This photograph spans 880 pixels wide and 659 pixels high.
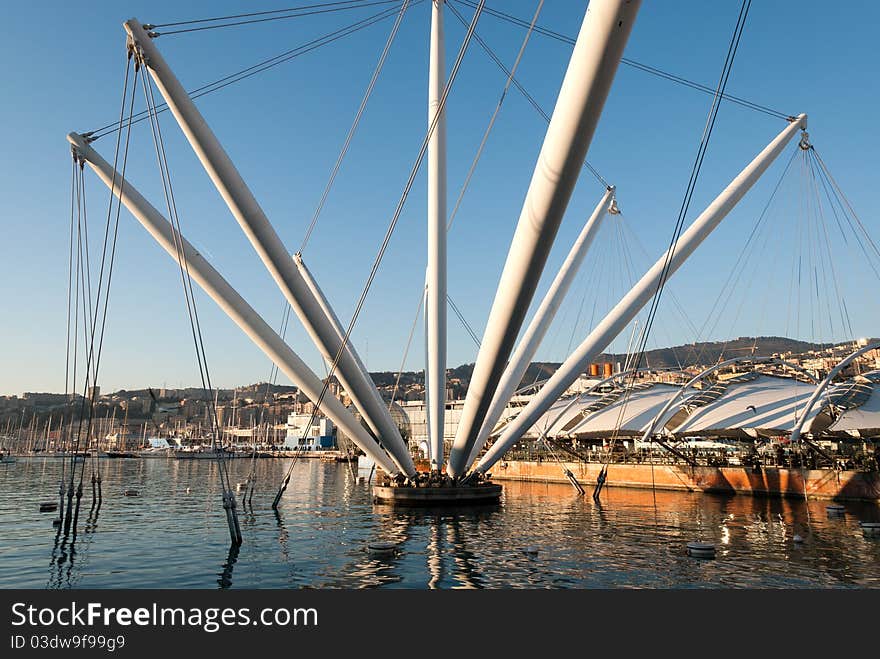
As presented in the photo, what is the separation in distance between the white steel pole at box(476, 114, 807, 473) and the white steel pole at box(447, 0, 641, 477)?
37.0ft

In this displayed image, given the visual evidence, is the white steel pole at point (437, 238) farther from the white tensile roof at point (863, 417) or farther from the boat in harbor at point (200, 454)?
the boat in harbor at point (200, 454)

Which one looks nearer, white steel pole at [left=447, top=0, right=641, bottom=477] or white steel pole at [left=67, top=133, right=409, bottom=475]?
white steel pole at [left=447, top=0, right=641, bottom=477]

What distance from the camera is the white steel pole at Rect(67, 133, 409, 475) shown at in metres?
20.8

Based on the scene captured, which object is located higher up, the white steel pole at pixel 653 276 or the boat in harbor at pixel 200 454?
the white steel pole at pixel 653 276

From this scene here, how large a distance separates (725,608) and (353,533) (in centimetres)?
1786

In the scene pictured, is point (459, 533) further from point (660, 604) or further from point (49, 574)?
point (660, 604)

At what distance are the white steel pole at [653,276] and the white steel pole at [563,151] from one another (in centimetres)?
1126

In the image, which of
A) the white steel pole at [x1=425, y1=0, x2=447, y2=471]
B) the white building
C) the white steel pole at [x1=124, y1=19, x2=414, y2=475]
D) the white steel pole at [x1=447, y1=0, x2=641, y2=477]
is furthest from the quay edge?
the white building

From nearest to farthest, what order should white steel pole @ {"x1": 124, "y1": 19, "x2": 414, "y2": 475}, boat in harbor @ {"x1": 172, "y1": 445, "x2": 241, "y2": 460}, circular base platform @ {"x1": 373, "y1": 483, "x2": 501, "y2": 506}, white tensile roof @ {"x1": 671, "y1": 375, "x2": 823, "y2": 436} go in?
white steel pole @ {"x1": 124, "y1": 19, "x2": 414, "y2": 475} → circular base platform @ {"x1": 373, "y1": 483, "x2": 501, "y2": 506} → white tensile roof @ {"x1": 671, "y1": 375, "x2": 823, "y2": 436} → boat in harbor @ {"x1": 172, "y1": 445, "x2": 241, "y2": 460}

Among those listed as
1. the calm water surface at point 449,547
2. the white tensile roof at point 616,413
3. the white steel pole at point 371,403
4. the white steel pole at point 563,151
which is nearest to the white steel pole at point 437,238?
the white steel pole at point 371,403

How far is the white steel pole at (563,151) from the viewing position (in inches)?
403

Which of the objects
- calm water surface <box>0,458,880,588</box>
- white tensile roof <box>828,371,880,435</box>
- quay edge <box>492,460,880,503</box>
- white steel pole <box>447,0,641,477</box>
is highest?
white steel pole <box>447,0,641,477</box>

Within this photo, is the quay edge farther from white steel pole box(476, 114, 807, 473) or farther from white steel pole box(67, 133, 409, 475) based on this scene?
white steel pole box(67, 133, 409, 475)

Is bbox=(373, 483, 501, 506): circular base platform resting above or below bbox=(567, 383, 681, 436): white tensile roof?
below
